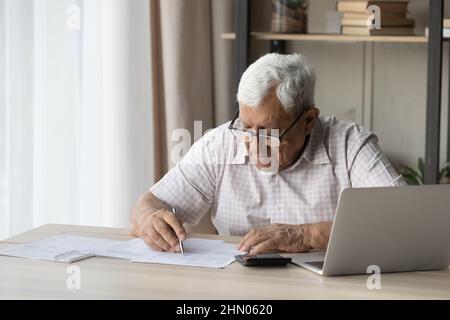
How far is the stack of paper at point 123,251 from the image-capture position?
2.07 metres

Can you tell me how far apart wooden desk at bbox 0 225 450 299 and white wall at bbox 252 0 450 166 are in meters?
1.92

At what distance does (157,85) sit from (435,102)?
118 centimetres

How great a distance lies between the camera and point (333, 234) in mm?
1866

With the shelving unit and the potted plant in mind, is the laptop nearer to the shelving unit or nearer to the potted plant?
the shelving unit

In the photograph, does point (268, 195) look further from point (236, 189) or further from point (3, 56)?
point (3, 56)

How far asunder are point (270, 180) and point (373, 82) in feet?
4.95

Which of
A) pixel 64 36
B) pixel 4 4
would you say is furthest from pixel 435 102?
pixel 4 4

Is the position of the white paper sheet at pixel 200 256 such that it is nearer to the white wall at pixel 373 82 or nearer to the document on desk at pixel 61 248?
the document on desk at pixel 61 248

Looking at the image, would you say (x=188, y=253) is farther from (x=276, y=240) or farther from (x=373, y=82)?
(x=373, y=82)

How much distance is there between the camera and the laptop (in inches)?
72.8

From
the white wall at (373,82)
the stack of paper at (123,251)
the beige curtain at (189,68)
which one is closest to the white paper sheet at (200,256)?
the stack of paper at (123,251)

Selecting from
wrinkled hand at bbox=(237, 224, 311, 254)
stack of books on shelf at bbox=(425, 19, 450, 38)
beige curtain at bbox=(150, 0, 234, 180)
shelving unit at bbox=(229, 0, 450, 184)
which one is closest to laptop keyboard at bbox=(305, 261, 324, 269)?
wrinkled hand at bbox=(237, 224, 311, 254)

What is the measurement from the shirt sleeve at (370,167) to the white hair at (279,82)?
220 mm

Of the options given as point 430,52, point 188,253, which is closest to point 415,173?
point 430,52
